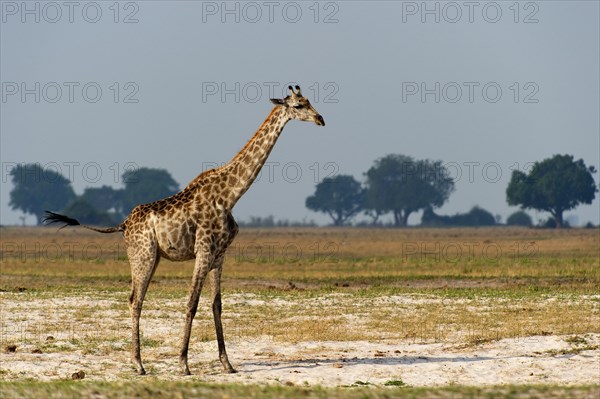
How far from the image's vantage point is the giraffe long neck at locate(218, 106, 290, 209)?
61.8ft

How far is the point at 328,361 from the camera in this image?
1916cm

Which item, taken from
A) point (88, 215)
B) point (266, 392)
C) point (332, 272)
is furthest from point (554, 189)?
point (266, 392)

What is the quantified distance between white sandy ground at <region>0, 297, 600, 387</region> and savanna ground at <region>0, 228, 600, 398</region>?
0.03 m

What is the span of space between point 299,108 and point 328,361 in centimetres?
457

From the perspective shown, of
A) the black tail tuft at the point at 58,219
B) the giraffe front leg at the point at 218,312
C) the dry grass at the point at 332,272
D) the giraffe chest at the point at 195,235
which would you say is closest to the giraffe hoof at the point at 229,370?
the giraffe front leg at the point at 218,312

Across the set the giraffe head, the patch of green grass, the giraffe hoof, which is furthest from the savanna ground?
the giraffe head

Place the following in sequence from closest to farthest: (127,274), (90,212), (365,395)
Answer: (365,395) < (127,274) < (90,212)

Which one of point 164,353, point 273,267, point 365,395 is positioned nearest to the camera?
point 365,395

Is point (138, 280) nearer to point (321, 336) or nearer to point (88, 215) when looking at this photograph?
point (321, 336)

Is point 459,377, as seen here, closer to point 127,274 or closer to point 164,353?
point 164,353

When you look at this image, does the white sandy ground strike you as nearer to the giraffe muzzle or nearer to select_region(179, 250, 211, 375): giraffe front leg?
select_region(179, 250, 211, 375): giraffe front leg

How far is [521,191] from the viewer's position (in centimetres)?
17275

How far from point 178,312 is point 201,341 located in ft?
17.6

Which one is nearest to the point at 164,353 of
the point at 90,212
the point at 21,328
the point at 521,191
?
the point at 21,328
